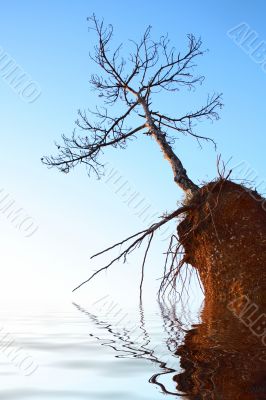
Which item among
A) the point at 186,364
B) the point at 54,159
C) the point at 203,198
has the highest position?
the point at 54,159

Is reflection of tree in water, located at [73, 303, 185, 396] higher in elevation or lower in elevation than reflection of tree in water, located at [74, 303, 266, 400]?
higher

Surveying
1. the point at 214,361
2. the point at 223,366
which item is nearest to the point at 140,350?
the point at 214,361

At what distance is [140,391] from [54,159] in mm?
6080

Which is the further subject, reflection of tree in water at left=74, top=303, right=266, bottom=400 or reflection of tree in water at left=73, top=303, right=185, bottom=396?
reflection of tree in water at left=73, top=303, right=185, bottom=396

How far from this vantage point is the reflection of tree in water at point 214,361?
146 cm

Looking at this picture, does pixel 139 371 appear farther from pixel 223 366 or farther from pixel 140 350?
pixel 140 350

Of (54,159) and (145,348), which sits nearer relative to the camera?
(145,348)

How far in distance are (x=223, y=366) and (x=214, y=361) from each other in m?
0.13

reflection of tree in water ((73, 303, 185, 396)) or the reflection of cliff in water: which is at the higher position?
reflection of tree in water ((73, 303, 185, 396))

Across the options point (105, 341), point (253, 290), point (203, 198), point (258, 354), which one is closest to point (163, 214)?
point (203, 198)

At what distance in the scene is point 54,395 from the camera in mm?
1469

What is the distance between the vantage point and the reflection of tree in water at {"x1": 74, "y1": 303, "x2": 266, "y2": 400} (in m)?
1.46

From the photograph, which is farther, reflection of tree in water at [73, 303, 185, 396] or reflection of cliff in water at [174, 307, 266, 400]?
reflection of tree in water at [73, 303, 185, 396]

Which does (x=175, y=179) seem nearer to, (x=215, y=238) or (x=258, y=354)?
(x=215, y=238)
